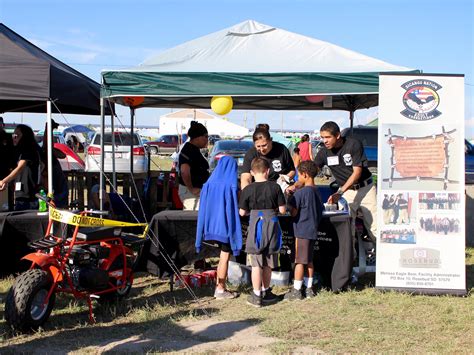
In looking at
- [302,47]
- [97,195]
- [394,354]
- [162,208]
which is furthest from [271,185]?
[162,208]

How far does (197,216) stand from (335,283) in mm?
1554

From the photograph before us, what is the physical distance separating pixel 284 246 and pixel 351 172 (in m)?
1.10

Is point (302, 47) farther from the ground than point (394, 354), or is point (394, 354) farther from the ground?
point (302, 47)

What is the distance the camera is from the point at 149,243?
20.2 feet

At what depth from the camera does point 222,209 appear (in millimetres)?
5609

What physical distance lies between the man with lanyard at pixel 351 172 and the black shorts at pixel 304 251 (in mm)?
817

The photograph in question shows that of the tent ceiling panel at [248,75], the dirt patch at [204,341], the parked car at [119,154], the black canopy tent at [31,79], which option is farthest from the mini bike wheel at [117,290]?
the parked car at [119,154]

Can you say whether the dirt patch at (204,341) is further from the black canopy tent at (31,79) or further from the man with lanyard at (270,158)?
the black canopy tent at (31,79)

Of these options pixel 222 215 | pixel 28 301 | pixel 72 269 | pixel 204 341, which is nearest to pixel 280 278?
pixel 222 215

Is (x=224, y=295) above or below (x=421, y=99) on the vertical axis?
below

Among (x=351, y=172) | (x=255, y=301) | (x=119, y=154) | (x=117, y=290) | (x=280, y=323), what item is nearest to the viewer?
(x=280, y=323)

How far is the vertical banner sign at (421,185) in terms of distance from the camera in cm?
577

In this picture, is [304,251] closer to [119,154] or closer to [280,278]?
[280,278]

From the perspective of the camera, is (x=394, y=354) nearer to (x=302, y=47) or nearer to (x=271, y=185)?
(x=271, y=185)
